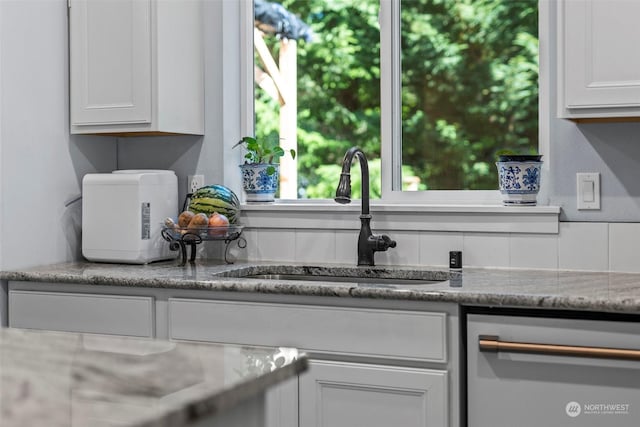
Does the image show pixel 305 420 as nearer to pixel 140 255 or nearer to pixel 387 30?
pixel 140 255

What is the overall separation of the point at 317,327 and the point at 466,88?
551cm

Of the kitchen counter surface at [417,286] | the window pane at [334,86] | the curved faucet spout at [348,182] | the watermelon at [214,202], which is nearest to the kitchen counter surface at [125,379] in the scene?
the kitchen counter surface at [417,286]

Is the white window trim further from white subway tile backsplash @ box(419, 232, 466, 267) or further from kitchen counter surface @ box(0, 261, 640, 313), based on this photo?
kitchen counter surface @ box(0, 261, 640, 313)

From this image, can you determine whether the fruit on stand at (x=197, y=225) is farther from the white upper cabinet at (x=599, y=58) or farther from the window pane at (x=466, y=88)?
the window pane at (x=466, y=88)

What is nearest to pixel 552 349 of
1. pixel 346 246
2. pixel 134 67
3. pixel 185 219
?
pixel 346 246

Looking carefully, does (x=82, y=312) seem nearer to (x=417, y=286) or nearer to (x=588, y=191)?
(x=417, y=286)

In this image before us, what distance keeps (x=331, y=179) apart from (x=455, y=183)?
126 centimetres

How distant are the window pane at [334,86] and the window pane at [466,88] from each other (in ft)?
1.50

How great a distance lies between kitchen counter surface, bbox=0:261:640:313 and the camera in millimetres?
1841

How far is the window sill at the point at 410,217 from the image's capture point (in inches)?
95.3

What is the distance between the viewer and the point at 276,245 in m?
2.79

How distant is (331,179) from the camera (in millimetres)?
6508

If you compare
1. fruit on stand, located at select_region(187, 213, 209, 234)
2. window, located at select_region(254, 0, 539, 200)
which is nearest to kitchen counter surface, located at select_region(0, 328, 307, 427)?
fruit on stand, located at select_region(187, 213, 209, 234)

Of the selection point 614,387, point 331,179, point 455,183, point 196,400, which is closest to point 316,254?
point 614,387
